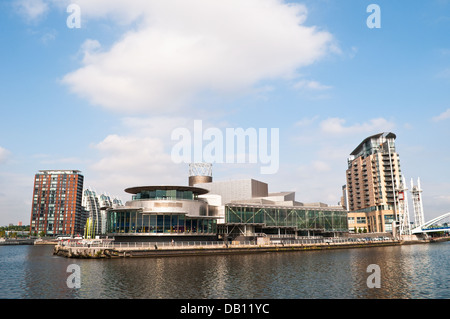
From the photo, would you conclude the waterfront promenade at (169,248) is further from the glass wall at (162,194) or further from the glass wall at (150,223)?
the glass wall at (162,194)

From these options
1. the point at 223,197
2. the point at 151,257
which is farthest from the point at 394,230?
the point at 151,257

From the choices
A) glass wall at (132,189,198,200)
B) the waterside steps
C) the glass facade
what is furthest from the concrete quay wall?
glass wall at (132,189,198,200)

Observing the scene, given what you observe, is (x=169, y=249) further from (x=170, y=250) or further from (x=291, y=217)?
(x=291, y=217)

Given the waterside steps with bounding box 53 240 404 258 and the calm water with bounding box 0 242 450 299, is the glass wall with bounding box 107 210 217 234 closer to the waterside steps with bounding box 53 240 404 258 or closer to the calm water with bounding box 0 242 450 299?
the waterside steps with bounding box 53 240 404 258

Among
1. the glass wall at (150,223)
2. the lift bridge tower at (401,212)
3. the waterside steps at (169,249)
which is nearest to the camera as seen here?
the waterside steps at (169,249)

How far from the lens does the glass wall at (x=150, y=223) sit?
10269 centimetres

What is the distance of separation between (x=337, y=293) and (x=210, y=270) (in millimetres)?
24689

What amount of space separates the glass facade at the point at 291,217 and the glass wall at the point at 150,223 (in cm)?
1713

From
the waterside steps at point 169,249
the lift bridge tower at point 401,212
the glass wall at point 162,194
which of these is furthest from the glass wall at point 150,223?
the lift bridge tower at point 401,212

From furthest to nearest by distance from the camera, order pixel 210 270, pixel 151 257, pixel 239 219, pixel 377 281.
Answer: pixel 239 219 < pixel 151 257 < pixel 210 270 < pixel 377 281

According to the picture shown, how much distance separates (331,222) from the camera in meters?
148

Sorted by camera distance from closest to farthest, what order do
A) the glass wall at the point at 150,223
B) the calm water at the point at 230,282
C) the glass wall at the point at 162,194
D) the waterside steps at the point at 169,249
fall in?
the calm water at the point at 230,282
the waterside steps at the point at 169,249
the glass wall at the point at 150,223
the glass wall at the point at 162,194
